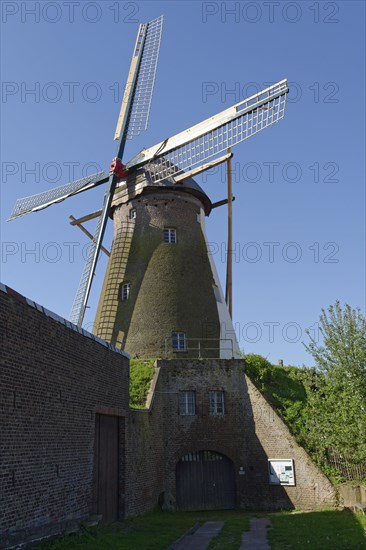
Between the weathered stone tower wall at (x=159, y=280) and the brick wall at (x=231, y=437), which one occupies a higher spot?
the weathered stone tower wall at (x=159, y=280)

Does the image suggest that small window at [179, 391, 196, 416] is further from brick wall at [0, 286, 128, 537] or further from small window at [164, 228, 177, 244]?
small window at [164, 228, 177, 244]

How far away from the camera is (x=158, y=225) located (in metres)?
24.5

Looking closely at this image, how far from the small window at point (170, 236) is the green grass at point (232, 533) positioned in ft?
39.1

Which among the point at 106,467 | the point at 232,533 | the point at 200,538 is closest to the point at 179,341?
the point at 106,467

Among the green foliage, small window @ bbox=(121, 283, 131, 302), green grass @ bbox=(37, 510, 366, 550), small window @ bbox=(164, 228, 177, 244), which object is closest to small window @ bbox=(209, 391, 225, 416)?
the green foliage

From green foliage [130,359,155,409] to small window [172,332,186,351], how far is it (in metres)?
1.49

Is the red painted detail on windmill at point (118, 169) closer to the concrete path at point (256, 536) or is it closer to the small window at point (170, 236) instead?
the small window at point (170, 236)

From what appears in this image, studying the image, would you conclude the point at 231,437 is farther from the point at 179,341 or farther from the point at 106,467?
the point at 106,467

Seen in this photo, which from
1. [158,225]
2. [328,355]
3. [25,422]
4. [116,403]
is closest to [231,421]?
[328,355]

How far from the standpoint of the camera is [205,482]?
66.0 ft

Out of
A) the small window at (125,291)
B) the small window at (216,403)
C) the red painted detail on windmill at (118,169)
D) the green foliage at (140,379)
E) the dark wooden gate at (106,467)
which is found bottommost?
the dark wooden gate at (106,467)

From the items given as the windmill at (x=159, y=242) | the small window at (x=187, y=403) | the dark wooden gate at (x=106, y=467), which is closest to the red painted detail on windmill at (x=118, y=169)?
the windmill at (x=159, y=242)

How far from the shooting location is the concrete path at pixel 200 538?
1156 centimetres

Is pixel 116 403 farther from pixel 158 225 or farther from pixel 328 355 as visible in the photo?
pixel 158 225
